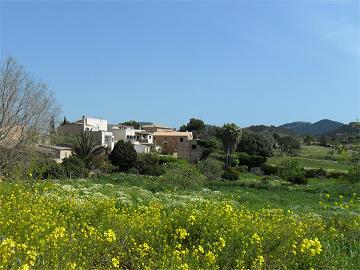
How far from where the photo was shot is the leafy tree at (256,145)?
68938mm

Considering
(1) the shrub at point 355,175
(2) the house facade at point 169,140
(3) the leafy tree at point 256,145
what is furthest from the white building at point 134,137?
(1) the shrub at point 355,175

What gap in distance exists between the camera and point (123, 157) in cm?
4850

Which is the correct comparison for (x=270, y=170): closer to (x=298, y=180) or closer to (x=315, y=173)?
(x=315, y=173)

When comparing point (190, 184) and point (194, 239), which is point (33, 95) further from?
point (194, 239)

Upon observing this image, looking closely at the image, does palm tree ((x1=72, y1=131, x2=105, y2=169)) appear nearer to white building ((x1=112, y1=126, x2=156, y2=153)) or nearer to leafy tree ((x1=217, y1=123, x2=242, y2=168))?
leafy tree ((x1=217, y1=123, x2=242, y2=168))

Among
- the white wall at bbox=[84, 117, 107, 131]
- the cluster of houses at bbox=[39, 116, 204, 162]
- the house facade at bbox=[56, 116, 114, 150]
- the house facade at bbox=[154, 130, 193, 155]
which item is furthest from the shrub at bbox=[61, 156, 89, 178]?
the house facade at bbox=[154, 130, 193, 155]

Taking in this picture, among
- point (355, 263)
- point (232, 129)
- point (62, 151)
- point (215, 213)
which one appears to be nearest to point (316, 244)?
point (355, 263)

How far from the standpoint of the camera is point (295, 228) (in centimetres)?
575

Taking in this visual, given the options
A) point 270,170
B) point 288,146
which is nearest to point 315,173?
point 270,170

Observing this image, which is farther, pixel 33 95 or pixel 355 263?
pixel 33 95

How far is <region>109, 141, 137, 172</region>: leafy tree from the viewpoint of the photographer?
159 feet

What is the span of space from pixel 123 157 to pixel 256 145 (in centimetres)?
2706

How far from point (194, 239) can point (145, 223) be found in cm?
67

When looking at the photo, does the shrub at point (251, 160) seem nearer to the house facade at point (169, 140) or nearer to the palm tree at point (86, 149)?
the house facade at point (169, 140)
